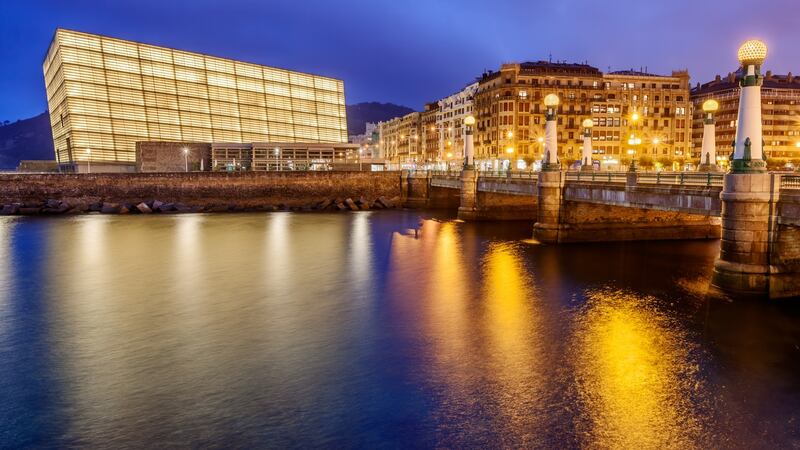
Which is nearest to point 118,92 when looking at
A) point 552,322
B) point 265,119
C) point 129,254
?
point 265,119

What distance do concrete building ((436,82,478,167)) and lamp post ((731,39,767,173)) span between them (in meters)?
108

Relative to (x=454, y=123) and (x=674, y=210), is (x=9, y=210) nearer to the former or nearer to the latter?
(x=674, y=210)

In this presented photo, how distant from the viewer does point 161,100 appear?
112 metres

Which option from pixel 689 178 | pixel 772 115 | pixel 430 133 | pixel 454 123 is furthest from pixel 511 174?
pixel 430 133

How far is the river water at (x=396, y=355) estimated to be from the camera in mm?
14750

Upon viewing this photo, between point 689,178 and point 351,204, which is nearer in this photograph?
point 689,178

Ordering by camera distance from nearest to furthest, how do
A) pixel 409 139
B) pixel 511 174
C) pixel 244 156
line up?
pixel 511 174
pixel 244 156
pixel 409 139

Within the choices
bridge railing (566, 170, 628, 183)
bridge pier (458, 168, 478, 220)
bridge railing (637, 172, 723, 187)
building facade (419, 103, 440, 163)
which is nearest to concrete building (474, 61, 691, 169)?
building facade (419, 103, 440, 163)

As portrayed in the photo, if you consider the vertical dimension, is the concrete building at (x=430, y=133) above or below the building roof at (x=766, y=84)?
below

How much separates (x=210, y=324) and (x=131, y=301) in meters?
6.61

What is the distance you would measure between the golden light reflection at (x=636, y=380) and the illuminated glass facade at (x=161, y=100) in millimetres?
97534

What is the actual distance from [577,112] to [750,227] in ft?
334

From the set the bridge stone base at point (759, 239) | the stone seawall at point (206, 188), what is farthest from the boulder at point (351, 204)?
the bridge stone base at point (759, 239)

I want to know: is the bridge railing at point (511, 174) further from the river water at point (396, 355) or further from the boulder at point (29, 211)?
the boulder at point (29, 211)
